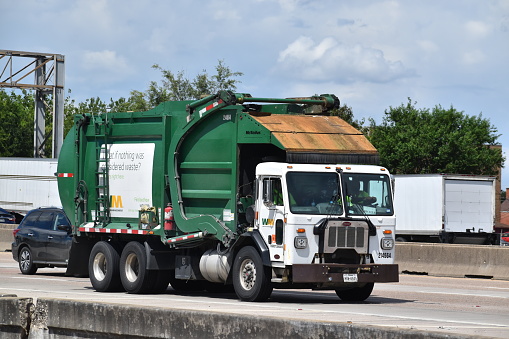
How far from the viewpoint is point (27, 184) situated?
5531cm

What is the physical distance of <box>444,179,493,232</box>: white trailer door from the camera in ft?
135

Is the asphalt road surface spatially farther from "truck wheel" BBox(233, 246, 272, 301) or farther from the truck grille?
the truck grille

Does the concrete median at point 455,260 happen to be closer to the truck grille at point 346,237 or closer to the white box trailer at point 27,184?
the truck grille at point 346,237

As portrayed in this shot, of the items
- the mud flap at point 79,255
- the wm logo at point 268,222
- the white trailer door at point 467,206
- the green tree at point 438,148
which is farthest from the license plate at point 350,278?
the green tree at point 438,148

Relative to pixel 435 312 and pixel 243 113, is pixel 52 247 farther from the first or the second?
pixel 435 312

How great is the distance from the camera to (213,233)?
18.0 meters

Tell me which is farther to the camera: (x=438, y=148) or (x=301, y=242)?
(x=438, y=148)

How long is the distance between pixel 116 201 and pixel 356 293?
523 cm

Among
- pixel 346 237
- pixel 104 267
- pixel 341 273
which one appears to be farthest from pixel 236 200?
pixel 104 267

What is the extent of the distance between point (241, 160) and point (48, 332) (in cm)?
673

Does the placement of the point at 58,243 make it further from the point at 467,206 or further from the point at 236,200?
the point at 467,206

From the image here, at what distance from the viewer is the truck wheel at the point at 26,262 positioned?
26.1 m

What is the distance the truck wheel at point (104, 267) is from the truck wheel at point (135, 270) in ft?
0.60

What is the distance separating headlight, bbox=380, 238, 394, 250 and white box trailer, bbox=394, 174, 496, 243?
23.6 meters
